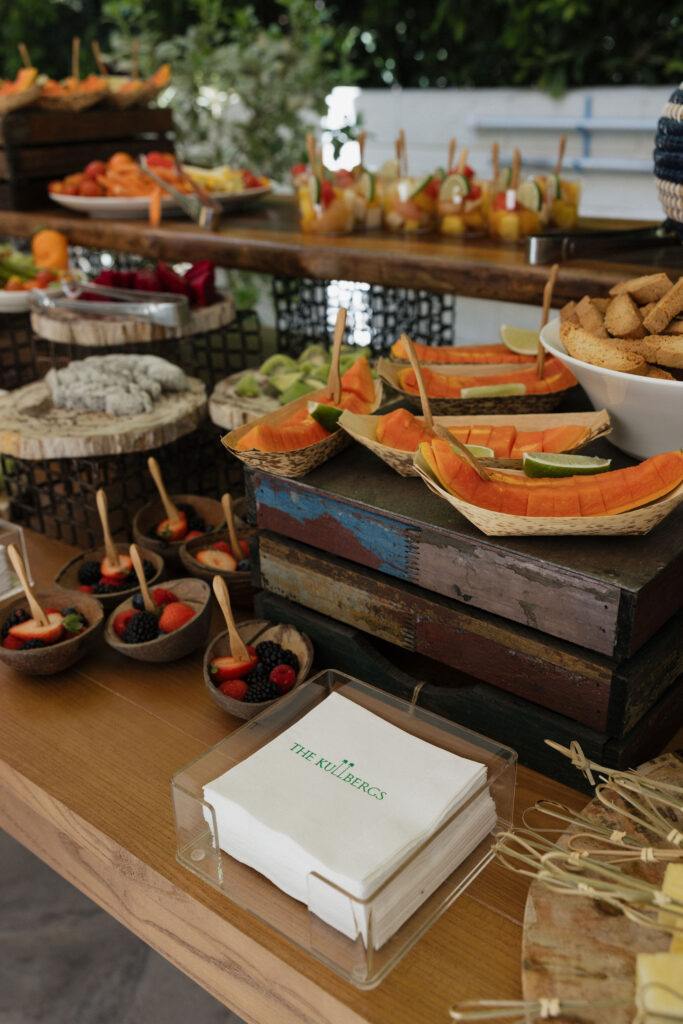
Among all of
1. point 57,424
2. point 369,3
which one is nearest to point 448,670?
point 57,424

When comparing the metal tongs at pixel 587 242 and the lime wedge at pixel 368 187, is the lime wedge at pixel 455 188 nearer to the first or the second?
the lime wedge at pixel 368 187

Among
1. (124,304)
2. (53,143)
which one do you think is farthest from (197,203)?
(53,143)

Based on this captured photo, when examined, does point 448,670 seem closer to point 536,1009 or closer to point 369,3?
point 536,1009

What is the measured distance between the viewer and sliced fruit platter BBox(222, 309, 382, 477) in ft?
3.44

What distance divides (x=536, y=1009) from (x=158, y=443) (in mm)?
1139

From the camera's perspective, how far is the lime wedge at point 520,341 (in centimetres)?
130

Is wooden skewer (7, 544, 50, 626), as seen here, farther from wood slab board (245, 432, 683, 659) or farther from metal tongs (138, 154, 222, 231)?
metal tongs (138, 154, 222, 231)

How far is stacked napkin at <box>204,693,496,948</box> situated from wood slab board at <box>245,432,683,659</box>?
0.18 meters

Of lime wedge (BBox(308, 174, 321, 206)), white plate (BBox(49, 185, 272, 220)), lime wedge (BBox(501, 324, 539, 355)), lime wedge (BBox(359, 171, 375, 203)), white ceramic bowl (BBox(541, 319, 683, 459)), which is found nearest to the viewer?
white ceramic bowl (BBox(541, 319, 683, 459))

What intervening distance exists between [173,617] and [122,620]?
0.09 metres

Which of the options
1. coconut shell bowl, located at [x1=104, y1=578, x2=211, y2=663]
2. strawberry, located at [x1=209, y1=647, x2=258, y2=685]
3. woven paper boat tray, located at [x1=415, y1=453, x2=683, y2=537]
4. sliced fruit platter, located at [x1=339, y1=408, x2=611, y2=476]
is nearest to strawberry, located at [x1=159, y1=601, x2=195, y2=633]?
coconut shell bowl, located at [x1=104, y1=578, x2=211, y2=663]

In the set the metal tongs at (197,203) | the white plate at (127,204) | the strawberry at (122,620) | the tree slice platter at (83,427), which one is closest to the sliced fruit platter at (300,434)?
the strawberry at (122,620)

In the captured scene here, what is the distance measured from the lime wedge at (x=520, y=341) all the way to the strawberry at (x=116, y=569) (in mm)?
682

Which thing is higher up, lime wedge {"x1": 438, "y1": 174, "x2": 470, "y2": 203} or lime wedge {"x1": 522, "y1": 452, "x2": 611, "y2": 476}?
lime wedge {"x1": 438, "y1": 174, "x2": 470, "y2": 203}
